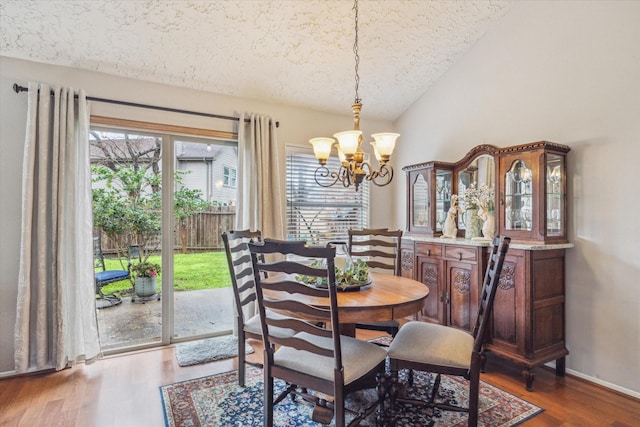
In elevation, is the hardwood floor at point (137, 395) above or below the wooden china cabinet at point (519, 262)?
below

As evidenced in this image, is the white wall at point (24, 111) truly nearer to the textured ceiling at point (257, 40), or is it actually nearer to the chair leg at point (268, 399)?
the textured ceiling at point (257, 40)

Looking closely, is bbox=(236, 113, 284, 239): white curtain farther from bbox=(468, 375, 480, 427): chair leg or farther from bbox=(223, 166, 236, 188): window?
bbox=(468, 375, 480, 427): chair leg

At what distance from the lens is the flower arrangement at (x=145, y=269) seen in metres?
3.30

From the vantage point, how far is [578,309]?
275cm

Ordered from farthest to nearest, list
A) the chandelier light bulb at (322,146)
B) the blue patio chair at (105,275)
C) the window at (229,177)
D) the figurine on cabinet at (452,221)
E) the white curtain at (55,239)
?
the window at (229,177)
the figurine on cabinet at (452,221)
the blue patio chair at (105,275)
the white curtain at (55,239)
the chandelier light bulb at (322,146)

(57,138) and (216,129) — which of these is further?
(216,129)

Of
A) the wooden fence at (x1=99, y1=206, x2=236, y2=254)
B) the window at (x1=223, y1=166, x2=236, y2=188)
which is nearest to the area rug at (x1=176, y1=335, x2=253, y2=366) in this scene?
the wooden fence at (x1=99, y1=206, x2=236, y2=254)

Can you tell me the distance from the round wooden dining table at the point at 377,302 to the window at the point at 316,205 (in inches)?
73.0

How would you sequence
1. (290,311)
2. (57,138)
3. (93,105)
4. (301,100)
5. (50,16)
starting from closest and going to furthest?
(290,311) → (50,16) → (57,138) → (93,105) → (301,100)

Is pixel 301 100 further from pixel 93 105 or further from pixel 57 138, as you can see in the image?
pixel 57 138

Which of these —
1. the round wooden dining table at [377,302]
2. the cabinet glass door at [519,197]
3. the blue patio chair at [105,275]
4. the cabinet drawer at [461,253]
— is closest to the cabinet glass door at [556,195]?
the cabinet glass door at [519,197]

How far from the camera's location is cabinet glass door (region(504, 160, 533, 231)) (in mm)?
2791

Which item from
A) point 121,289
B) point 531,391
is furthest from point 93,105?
point 531,391

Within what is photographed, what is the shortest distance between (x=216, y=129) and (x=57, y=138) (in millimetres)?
1297
